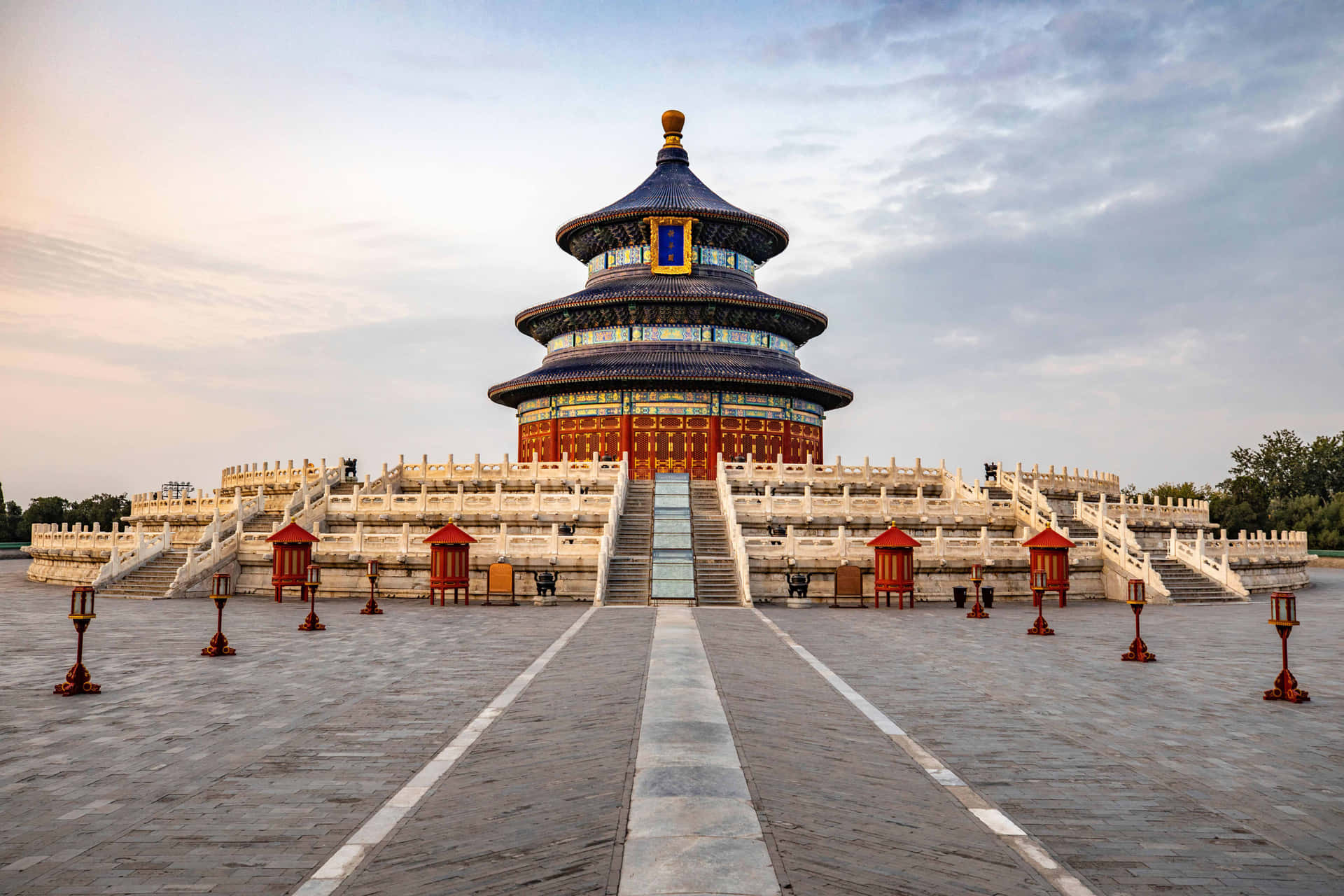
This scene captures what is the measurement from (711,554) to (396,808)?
908 inches

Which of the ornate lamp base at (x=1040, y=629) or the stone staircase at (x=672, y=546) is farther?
the stone staircase at (x=672, y=546)

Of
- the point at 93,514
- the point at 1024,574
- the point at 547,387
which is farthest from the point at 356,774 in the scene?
the point at 93,514

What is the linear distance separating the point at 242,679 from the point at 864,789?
9.95 metres

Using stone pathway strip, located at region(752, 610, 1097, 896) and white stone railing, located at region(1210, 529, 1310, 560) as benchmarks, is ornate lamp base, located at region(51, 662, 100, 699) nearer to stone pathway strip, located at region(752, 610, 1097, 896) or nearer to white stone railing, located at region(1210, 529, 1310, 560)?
stone pathway strip, located at region(752, 610, 1097, 896)

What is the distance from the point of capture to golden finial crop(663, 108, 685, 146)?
2486 inches

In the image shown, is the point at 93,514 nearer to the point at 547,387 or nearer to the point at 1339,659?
the point at 547,387

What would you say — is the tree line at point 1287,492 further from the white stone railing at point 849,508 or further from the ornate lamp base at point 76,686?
the ornate lamp base at point 76,686

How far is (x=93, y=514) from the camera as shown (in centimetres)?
8475

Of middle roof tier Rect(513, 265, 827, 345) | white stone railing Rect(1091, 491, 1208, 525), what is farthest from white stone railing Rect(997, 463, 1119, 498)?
middle roof tier Rect(513, 265, 827, 345)

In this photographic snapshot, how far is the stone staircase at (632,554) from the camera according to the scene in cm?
2747

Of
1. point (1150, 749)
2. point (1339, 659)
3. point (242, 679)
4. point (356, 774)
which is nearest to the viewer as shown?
point (356, 774)

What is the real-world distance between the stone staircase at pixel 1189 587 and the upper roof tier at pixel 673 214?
3168 centimetres

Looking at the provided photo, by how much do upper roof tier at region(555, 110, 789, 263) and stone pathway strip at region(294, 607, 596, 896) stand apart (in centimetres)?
4648

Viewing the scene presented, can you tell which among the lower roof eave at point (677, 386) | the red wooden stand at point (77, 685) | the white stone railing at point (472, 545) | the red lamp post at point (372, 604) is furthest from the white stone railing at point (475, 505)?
the red wooden stand at point (77, 685)
